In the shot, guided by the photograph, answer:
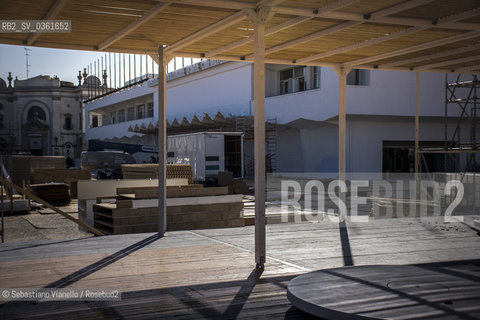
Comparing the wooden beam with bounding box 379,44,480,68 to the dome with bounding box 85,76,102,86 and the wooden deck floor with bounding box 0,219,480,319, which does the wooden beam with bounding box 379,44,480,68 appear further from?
the dome with bounding box 85,76,102,86

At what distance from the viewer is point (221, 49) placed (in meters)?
11.1

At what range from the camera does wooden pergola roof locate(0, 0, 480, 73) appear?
8297mm

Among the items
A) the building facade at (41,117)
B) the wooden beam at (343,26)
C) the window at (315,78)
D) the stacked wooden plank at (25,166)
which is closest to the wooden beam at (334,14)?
the wooden beam at (343,26)

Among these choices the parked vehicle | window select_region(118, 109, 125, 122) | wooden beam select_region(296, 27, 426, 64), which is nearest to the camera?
wooden beam select_region(296, 27, 426, 64)

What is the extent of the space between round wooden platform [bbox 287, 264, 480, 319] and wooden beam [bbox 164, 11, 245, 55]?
429 centimetres

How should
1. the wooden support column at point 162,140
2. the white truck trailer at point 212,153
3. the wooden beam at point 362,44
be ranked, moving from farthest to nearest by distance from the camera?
the white truck trailer at point 212,153
the wooden support column at point 162,140
the wooden beam at point 362,44

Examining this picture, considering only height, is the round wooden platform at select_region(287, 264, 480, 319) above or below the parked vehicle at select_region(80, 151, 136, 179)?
below

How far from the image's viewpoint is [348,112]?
35.2 m

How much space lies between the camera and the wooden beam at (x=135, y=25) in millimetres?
8344

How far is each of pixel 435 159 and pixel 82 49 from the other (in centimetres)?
3497

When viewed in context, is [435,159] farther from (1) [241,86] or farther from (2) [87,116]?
(2) [87,116]

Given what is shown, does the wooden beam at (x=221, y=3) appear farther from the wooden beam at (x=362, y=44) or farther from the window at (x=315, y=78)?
the window at (x=315, y=78)

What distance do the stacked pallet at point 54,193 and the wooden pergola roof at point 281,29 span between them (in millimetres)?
13775

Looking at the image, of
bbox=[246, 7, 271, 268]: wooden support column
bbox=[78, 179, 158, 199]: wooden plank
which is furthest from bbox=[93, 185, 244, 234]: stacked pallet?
bbox=[246, 7, 271, 268]: wooden support column
